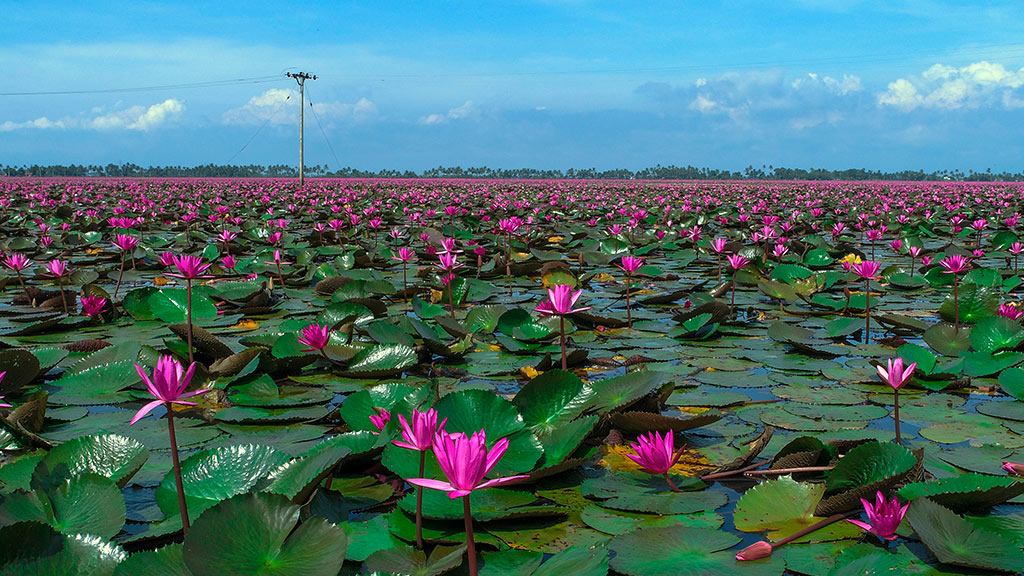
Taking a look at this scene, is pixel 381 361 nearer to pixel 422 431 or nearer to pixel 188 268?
pixel 188 268

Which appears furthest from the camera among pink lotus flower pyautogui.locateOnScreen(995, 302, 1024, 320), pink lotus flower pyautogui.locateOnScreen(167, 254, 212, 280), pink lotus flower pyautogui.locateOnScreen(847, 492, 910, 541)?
pink lotus flower pyautogui.locateOnScreen(995, 302, 1024, 320)

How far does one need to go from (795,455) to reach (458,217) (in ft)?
35.0

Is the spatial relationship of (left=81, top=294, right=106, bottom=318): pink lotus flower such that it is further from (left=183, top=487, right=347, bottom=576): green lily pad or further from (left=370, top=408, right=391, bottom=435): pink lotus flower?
(left=183, top=487, right=347, bottom=576): green lily pad

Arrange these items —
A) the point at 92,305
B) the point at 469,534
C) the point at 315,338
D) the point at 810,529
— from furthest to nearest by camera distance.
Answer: the point at 92,305, the point at 315,338, the point at 810,529, the point at 469,534

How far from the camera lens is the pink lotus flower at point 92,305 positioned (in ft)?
12.6

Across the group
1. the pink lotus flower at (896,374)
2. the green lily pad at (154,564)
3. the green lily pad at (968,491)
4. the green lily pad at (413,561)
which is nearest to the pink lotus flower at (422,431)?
the green lily pad at (413,561)

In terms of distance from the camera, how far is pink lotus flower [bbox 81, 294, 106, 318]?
12.6 ft

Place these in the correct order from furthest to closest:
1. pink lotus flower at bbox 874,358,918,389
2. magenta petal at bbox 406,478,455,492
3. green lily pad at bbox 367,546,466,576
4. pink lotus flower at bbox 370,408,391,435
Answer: pink lotus flower at bbox 370,408,391,435, pink lotus flower at bbox 874,358,918,389, green lily pad at bbox 367,546,466,576, magenta petal at bbox 406,478,455,492

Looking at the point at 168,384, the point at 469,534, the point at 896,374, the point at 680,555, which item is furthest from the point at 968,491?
the point at 168,384

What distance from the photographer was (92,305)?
12.6 ft

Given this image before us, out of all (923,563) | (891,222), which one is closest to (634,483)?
(923,563)

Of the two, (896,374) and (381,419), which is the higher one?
(896,374)

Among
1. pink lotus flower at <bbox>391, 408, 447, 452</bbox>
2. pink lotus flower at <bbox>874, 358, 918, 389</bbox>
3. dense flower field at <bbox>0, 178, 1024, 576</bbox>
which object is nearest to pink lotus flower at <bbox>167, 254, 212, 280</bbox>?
dense flower field at <bbox>0, 178, 1024, 576</bbox>

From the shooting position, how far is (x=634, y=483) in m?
1.80
